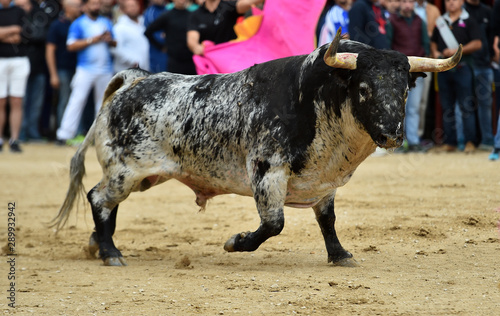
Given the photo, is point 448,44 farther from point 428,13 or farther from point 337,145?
point 337,145

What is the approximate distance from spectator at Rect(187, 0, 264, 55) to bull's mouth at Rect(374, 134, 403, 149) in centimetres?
431

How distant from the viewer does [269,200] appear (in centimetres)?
581

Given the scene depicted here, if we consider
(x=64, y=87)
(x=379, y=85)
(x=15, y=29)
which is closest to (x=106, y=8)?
(x=64, y=87)

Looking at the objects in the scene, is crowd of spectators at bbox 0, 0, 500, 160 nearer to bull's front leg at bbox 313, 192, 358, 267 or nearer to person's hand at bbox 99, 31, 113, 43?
person's hand at bbox 99, 31, 113, 43

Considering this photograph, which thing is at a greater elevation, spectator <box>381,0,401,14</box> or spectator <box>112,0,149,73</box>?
spectator <box>381,0,401,14</box>

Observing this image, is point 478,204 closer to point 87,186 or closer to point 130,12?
point 87,186

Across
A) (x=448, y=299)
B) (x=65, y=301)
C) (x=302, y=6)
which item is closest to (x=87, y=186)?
(x=302, y=6)

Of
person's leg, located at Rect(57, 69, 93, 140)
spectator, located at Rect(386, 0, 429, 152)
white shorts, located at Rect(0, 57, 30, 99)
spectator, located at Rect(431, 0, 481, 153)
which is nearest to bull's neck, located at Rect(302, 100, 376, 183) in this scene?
spectator, located at Rect(431, 0, 481, 153)

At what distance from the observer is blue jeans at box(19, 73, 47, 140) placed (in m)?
15.7

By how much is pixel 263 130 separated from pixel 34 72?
10.6 metres

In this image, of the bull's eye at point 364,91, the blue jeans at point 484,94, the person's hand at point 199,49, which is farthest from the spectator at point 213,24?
the blue jeans at point 484,94

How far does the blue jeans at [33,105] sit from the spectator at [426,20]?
22.6 feet

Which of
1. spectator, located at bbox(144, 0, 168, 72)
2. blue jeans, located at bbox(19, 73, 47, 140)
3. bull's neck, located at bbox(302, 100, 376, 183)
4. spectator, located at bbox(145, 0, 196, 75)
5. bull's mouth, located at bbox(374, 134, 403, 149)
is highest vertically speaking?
bull's mouth, located at bbox(374, 134, 403, 149)

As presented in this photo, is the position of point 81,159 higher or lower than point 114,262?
higher
